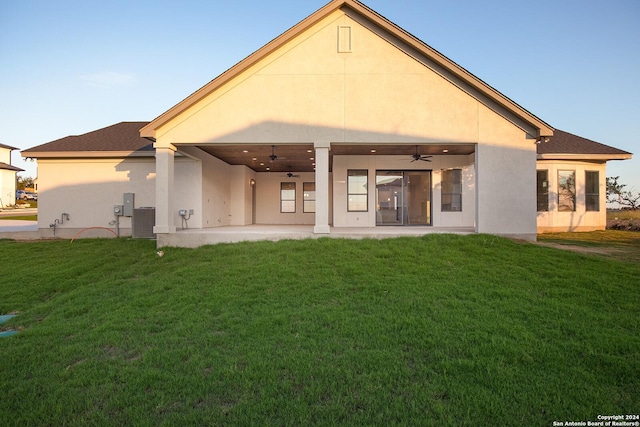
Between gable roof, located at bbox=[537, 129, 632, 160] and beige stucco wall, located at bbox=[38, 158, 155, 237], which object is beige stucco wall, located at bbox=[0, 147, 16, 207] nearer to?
beige stucco wall, located at bbox=[38, 158, 155, 237]

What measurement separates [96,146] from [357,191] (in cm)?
1039

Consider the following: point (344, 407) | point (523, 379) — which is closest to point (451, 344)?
point (523, 379)

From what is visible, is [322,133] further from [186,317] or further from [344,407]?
[344,407]

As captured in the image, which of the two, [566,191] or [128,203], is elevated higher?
[566,191]

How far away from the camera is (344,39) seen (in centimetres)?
1046

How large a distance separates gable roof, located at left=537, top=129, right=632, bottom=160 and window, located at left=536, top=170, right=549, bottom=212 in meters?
0.81

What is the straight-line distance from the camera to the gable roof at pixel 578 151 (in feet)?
48.6

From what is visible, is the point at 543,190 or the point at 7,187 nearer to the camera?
the point at 543,190

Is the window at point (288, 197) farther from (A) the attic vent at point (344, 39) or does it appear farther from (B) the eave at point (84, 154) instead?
(A) the attic vent at point (344, 39)

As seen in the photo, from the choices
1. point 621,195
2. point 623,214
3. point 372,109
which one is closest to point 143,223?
point 372,109

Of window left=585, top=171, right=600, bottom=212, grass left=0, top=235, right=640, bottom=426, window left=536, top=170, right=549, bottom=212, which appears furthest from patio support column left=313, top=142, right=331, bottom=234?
window left=585, top=171, right=600, bottom=212

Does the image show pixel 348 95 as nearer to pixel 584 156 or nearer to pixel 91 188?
pixel 91 188

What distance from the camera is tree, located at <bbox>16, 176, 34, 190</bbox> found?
2082 inches

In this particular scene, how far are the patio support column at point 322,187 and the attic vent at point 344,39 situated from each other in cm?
279
